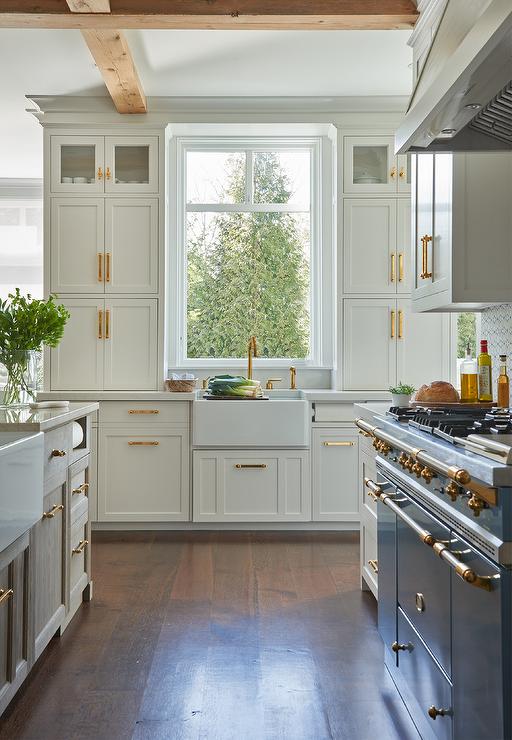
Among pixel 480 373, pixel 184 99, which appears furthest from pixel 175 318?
pixel 480 373

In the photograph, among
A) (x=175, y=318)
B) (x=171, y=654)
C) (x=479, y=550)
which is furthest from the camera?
(x=175, y=318)

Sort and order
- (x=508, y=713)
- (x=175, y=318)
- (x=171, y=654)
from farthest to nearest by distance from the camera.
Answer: (x=175, y=318) < (x=171, y=654) < (x=508, y=713)

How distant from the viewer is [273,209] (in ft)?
16.7

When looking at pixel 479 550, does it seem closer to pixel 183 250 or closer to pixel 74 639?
pixel 74 639

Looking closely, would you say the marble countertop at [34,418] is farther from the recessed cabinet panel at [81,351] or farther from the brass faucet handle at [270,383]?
the brass faucet handle at [270,383]

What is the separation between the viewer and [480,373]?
279 cm

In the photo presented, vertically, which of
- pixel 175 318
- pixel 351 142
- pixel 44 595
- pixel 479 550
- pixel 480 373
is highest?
pixel 351 142

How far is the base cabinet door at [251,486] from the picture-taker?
14.4ft

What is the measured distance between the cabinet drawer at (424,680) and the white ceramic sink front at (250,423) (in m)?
2.27

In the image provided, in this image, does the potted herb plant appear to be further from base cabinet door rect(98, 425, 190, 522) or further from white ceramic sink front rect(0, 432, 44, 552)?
base cabinet door rect(98, 425, 190, 522)

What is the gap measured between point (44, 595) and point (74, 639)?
0.39 metres

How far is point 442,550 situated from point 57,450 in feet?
4.87

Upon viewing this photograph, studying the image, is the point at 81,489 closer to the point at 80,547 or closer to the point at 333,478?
the point at 80,547

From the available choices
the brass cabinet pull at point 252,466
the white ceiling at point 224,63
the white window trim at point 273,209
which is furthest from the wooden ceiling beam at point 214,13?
the brass cabinet pull at point 252,466
